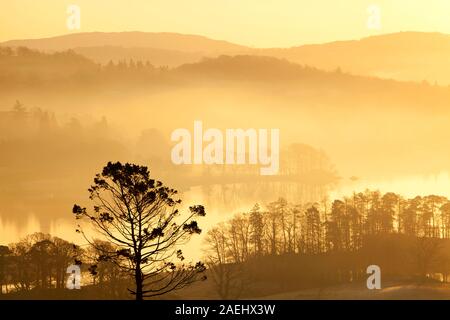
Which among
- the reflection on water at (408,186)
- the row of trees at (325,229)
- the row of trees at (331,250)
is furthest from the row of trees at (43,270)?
the reflection on water at (408,186)

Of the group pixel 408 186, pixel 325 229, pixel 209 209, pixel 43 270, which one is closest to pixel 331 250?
pixel 325 229

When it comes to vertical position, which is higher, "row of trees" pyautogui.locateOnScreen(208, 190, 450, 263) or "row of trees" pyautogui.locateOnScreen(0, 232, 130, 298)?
"row of trees" pyautogui.locateOnScreen(208, 190, 450, 263)

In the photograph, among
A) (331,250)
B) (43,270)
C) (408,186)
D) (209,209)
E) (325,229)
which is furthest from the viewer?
(408,186)

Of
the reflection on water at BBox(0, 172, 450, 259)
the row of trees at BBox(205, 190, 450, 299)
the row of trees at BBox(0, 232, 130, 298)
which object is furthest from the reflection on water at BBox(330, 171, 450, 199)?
the row of trees at BBox(0, 232, 130, 298)

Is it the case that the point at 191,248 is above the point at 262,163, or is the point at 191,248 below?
below

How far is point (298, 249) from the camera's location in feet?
209

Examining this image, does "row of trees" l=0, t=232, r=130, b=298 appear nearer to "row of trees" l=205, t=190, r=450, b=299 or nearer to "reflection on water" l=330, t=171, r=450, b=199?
"row of trees" l=205, t=190, r=450, b=299

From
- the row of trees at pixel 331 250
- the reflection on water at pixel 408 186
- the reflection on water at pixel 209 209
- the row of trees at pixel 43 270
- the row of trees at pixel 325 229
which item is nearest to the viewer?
the row of trees at pixel 43 270

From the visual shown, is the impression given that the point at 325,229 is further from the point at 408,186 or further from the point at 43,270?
the point at 408,186

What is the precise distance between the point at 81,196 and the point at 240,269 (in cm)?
9451

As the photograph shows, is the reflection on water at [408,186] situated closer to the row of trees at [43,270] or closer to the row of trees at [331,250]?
the row of trees at [331,250]
